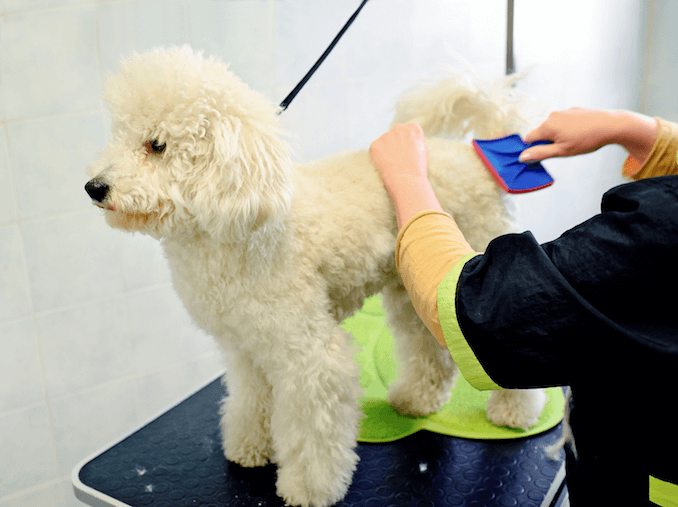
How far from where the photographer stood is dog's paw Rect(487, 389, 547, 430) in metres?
1.22

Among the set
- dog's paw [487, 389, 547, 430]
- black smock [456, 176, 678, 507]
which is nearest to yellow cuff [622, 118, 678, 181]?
black smock [456, 176, 678, 507]

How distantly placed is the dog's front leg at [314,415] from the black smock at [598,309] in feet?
1.57

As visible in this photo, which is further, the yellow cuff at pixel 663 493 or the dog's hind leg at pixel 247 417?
the dog's hind leg at pixel 247 417

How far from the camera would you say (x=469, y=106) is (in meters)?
1.20

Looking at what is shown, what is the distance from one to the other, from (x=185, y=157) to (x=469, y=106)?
647 mm

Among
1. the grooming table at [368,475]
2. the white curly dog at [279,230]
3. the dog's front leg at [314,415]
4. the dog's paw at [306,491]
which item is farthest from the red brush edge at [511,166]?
the dog's paw at [306,491]

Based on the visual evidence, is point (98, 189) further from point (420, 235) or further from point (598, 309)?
point (598, 309)

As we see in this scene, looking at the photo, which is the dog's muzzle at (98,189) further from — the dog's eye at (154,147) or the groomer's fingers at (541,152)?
the groomer's fingers at (541,152)

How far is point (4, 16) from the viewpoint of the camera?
1.38 meters

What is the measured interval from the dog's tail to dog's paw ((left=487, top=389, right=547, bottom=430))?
1.88 feet

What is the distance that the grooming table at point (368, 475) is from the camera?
3.39 feet

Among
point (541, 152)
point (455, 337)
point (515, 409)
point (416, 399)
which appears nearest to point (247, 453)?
point (416, 399)

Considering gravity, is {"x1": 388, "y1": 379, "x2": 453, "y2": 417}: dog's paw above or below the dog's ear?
below

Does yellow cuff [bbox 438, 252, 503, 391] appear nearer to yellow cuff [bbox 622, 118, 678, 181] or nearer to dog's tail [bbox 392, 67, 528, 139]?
yellow cuff [bbox 622, 118, 678, 181]
